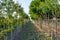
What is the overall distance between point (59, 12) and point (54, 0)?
128cm

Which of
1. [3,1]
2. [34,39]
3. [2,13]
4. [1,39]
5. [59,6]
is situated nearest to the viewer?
[1,39]

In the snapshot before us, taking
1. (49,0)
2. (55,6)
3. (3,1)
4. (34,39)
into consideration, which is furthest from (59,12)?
(3,1)

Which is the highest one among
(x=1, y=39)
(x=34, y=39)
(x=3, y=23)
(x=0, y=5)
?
(x=0, y=5)

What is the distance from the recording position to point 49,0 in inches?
750

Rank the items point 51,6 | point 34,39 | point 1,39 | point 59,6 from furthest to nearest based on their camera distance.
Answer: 1. point 51,6
2. point 59,6
3. point 34,39
4. point 1,39

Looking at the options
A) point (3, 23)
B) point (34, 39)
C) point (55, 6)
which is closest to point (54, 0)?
point (55, 6)

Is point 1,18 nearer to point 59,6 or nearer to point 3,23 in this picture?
point 3,23

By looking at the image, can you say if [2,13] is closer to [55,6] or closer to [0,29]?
[0,29]

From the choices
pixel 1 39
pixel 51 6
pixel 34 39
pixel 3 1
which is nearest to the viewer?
pixel 1 39

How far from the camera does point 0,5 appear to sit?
30.8 ft

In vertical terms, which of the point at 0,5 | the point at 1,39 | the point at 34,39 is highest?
the point at 0,5

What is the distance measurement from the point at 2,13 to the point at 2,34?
112 centimetres

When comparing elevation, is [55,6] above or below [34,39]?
above

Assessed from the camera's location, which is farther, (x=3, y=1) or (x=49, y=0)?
(x=49, y=0)
